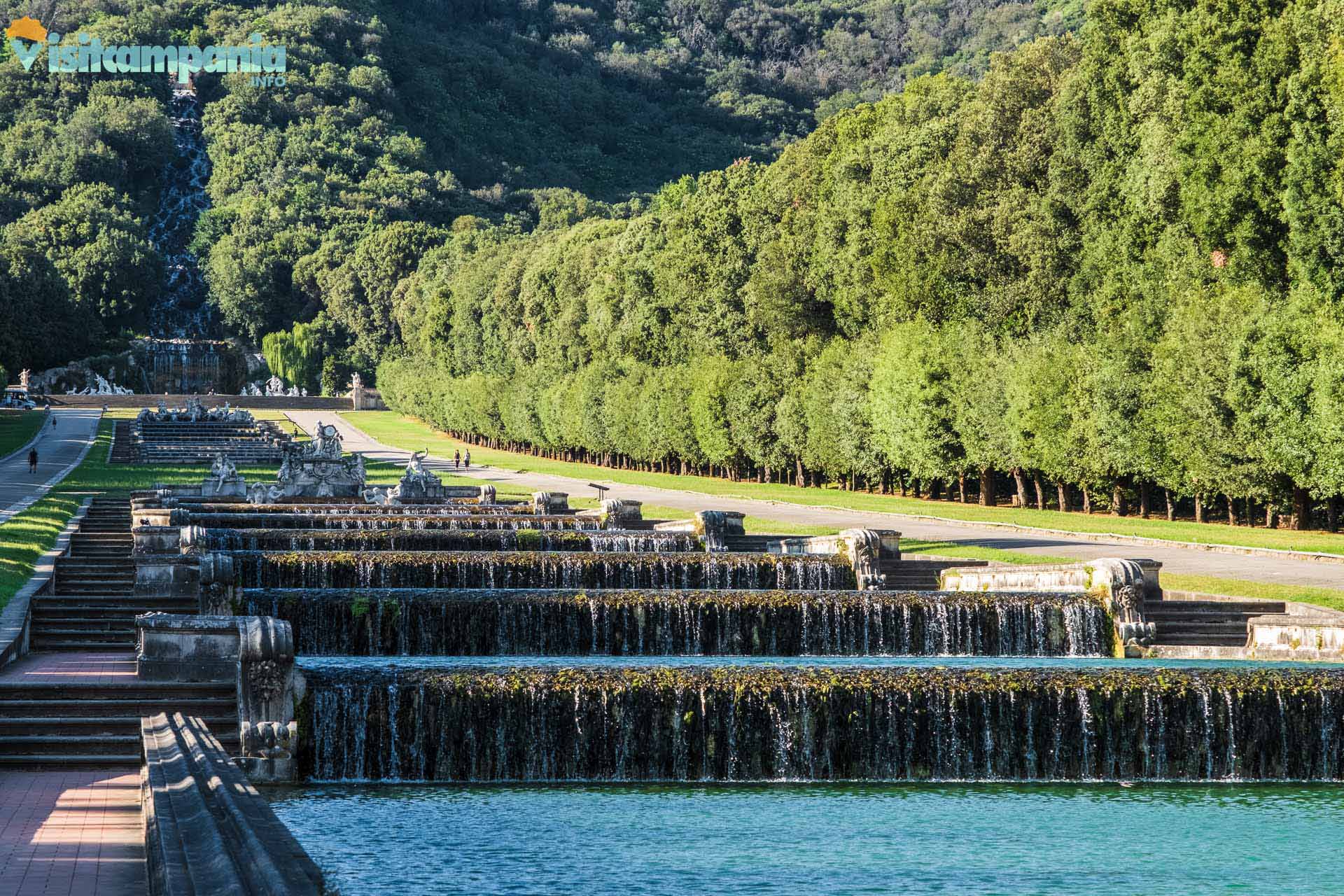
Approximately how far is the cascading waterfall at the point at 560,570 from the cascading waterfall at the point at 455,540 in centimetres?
291

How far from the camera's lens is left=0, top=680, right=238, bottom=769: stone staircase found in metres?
17.9

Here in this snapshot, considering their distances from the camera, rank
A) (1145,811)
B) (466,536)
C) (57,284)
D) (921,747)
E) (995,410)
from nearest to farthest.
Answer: (1145,811) < (921,747) < (466,536) < (995,410) < (57,284)

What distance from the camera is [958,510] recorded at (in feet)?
185

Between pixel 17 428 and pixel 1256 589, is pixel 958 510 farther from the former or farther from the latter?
pixel 17 428

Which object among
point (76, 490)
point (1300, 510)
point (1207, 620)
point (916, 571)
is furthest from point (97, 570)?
point (1300, 510)

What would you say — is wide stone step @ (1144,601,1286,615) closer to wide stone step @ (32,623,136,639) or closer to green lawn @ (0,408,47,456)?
wide stone step @ (32,623,136,639)

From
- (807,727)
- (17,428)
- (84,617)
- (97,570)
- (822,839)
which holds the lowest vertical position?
(822,839)

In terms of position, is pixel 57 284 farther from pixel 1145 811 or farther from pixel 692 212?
pixel 1145 811

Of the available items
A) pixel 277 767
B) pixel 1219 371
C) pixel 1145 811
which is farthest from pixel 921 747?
pixel 1219 371

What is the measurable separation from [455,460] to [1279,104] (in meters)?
49.0

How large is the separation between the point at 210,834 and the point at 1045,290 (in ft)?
179

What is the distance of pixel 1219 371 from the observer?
49188mm

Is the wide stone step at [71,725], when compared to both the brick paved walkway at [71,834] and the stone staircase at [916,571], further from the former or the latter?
the stone staircase at [916,571]

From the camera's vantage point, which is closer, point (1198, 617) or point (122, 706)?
point (122, 706)
